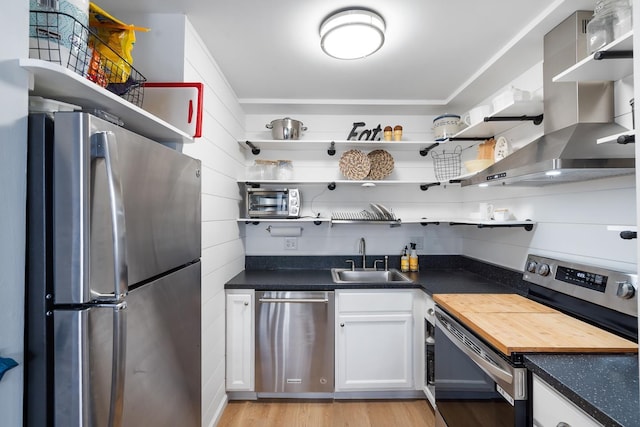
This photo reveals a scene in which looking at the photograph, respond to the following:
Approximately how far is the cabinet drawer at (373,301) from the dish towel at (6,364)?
1.74 metres

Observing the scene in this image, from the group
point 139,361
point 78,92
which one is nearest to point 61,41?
point 78,92

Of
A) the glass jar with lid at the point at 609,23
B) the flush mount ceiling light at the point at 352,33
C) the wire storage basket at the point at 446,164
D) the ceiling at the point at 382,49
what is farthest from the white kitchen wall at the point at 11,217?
the wire storage basket at the point at 446,164

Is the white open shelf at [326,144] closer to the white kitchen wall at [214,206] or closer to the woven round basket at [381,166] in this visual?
the woven round basket at [381,166]

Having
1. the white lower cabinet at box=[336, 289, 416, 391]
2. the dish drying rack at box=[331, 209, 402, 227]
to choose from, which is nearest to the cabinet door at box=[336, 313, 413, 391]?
the white lower cabinet at box=[336, 289, 416, 391]

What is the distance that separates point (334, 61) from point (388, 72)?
1.36 feet

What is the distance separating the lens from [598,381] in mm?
882

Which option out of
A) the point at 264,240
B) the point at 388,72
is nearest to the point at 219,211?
the point at 264,240

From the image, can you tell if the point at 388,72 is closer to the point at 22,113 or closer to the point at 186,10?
the point at 186,10

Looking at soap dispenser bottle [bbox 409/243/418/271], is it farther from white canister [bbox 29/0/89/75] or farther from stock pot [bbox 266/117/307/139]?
white canister [bbox 29/0/89/75]

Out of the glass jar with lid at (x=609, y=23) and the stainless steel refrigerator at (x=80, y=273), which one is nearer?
the stainless steel refrigerator at (x=80, y=273)

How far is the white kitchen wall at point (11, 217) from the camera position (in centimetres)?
64

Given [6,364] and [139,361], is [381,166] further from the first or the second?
[6,364]

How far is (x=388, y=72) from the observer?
202 cm

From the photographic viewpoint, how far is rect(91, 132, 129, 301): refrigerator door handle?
0.68 meters
